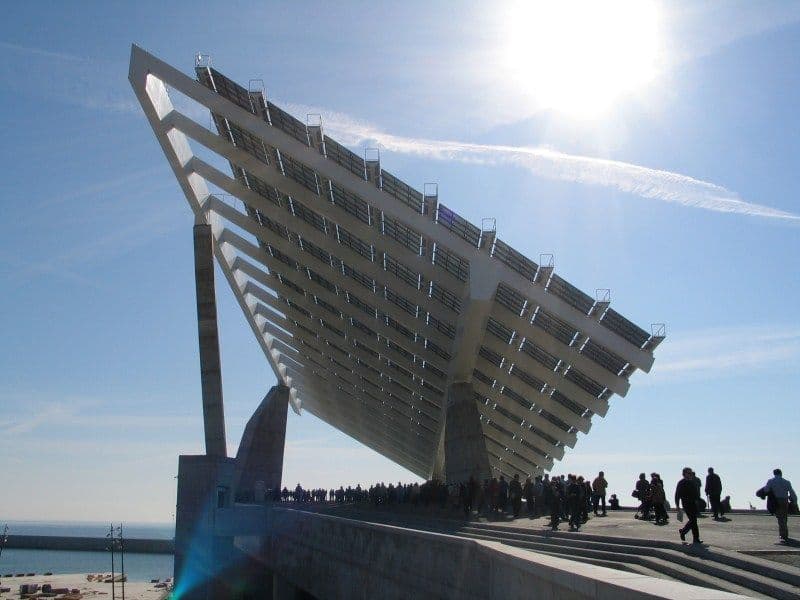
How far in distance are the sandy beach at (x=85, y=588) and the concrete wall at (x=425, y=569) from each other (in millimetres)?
39617

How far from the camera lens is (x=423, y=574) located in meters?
9.64

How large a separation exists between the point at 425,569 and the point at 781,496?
4.71 m

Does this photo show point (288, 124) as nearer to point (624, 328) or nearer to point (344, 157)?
point (344, 157)

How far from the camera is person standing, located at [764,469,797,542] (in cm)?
929

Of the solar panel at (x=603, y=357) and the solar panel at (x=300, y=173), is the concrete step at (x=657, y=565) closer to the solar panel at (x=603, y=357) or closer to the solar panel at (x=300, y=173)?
the solar panel at (x=603, y=357)

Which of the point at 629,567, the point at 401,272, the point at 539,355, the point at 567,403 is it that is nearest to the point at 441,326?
the point at 401,272

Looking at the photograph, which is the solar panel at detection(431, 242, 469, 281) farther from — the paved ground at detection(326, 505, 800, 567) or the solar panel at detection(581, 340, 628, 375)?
the paved ground at detection(326, 505, 800, 567)

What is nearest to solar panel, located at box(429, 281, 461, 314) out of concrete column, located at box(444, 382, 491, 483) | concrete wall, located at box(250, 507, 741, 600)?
concrete column, located at box(444, 382, 491, 483)

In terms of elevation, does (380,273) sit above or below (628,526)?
above

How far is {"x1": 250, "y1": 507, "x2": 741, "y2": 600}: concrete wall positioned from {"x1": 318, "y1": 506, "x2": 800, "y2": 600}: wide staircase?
1.64 meters

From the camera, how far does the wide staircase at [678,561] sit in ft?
21.4

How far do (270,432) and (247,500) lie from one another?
16.5ft

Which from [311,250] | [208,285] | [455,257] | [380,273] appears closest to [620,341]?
[455,257]

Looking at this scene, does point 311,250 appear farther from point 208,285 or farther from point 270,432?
point 270,432
